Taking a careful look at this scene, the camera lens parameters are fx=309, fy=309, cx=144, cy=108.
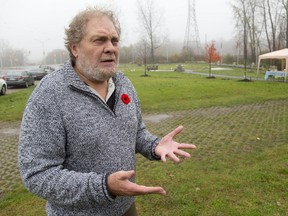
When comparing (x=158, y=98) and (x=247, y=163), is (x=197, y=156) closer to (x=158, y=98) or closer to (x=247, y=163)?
(x=247, y=163)

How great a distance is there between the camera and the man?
1.61 meters

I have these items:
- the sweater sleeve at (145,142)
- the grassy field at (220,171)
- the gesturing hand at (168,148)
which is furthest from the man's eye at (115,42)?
the grassy field at (220,171)

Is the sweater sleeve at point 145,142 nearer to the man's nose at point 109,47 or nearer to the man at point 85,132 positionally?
the man at point 85,132

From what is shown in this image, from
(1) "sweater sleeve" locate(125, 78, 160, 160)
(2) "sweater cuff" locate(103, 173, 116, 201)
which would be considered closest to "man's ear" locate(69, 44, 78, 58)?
(1) "sweater sleeve" locate(125, 78, 160, 160)

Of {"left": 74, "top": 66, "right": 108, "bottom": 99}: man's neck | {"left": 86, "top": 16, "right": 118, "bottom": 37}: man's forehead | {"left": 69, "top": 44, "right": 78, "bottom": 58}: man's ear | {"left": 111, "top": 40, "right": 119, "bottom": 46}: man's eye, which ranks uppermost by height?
{"left": 86, "top": 16, "right": 118, "bottom": 37}: man's forehead

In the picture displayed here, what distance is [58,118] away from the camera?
1.71 m

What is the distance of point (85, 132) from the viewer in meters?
1.78

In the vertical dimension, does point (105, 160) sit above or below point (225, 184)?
above

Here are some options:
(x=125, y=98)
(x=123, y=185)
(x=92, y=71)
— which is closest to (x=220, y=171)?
(x=125, y=98)

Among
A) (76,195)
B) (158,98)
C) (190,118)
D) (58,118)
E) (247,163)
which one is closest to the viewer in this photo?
(76,195)

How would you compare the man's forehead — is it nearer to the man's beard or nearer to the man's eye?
the man's eye

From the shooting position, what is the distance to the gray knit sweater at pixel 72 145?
162cm

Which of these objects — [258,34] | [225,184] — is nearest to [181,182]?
[225,184]

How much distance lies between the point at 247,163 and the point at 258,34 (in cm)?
4744
